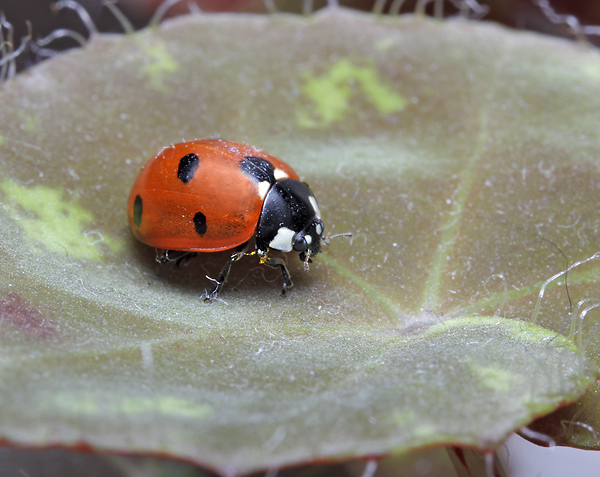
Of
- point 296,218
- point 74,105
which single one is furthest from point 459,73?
point 74,105

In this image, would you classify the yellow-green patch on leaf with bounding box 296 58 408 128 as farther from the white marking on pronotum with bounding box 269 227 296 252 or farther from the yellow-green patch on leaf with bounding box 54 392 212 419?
the yellow-green patch on leaf with bounding box 54 392 212 419

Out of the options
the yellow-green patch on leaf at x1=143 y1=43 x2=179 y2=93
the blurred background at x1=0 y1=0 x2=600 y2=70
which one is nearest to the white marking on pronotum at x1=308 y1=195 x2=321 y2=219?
the yellow-green patch on leaf at x1=143 y1=43 x2=179 y2=93

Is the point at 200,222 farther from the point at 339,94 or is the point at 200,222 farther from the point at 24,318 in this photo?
the point at 339,94

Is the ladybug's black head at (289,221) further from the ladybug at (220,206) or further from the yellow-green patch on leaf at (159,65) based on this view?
the yellow-green patch on leaf at (159,65)

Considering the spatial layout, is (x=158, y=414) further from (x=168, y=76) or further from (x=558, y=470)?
(x=168, y=76)

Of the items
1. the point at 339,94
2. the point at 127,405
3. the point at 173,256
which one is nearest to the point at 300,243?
the point at 173,256

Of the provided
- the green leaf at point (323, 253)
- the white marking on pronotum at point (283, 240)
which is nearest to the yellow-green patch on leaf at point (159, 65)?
the green leaf at point (323, 253)
